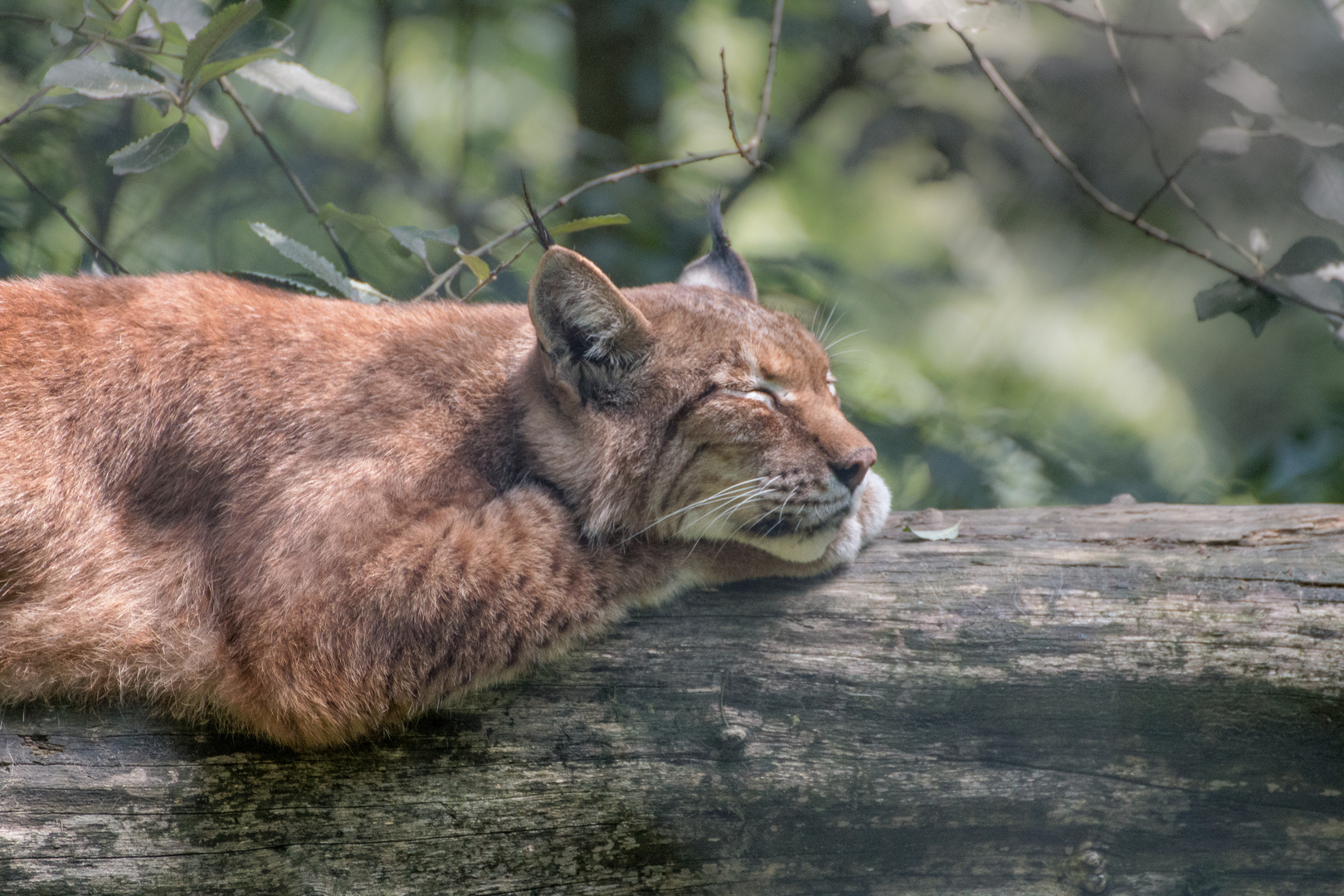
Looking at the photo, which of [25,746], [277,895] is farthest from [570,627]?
[25,746]

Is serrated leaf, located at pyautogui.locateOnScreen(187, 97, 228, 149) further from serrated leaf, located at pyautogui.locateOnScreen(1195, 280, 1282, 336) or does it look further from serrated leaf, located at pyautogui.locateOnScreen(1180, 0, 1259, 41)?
serrated leaf, located at pyautogui.locateOnScreen(1195, 280, 1282, 336)

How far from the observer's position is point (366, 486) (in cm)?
229

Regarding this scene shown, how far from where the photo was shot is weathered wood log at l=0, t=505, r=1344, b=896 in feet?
6.57

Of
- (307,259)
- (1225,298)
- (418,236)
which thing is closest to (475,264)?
(418,236)

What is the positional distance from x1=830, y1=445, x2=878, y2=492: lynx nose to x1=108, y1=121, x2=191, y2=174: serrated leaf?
7.06ft

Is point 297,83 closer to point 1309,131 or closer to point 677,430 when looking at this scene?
point 677,430

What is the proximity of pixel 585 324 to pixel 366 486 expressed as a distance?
A: 674 millimetres

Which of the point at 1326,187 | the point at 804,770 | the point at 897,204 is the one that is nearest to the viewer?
the point at 804,770

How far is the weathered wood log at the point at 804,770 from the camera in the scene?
200 centimetres

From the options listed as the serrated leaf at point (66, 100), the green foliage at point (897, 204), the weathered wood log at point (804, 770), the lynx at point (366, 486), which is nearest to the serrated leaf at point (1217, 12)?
the green foliage at point (897, 204)

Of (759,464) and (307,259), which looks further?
(307,259)

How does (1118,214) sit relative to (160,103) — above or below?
below

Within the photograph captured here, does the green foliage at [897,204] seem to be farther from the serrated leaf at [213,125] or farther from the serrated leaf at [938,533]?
the serrated leaf at [938,533]

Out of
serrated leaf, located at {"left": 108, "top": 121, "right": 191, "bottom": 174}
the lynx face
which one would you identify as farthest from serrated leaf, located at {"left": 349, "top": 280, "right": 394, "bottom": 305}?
the lynx face
